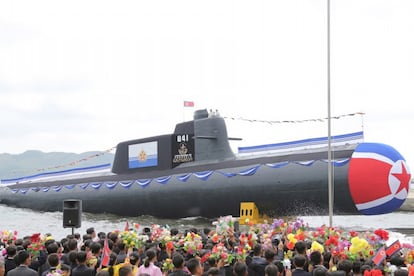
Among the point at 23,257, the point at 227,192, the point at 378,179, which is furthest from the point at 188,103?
the point at 23,257

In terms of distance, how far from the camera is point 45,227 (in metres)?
30.7

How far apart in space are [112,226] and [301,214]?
10227 mm

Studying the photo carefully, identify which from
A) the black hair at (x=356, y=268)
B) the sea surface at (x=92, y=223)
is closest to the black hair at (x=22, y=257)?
the black hair at (x=356, y=268)

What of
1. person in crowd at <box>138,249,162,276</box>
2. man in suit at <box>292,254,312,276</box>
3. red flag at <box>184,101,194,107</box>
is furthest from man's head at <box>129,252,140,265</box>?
red flag at <box>184,101,194,107</box>

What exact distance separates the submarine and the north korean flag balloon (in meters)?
0.04

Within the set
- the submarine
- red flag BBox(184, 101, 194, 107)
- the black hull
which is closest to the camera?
the submarine

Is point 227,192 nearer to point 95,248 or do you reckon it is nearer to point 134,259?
point 95,248

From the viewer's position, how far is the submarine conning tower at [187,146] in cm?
2994

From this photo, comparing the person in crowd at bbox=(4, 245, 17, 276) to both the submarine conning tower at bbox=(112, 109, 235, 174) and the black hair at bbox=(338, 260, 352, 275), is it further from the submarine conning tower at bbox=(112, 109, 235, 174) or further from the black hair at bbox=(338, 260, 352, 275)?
the submarine conning tower at bbox=(112, 109, 235, 174)

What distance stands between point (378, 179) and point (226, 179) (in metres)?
7.97

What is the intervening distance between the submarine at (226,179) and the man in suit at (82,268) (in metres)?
16.2

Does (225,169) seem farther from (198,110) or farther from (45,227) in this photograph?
(45,227)

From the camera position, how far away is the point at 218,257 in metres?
8.38

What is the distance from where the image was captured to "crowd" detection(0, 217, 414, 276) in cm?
752
